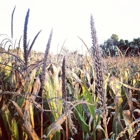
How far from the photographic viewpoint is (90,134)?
2.74 ft

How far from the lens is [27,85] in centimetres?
83

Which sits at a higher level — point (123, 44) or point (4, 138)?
point (123, 44)

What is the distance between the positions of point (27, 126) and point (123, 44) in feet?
83.3

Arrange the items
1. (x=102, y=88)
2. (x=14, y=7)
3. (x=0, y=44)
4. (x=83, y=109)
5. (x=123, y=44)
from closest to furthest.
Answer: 1. (x=102, y=88)
2. (x=14, y=7)
3. (x=83, y=109)
4. (x=0, y=44)
5. (x=123, y=44)

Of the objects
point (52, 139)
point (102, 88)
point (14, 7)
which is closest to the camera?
point (102, 88)

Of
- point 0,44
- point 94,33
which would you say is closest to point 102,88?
point 94,33

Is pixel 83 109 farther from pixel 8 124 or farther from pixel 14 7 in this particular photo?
pixel 14 7

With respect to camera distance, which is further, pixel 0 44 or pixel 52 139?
pixel 0 44

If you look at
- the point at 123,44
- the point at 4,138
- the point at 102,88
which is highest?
the point at 123,44

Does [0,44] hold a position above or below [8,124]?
above

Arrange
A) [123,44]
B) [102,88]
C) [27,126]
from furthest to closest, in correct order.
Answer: [123,44] < [27,126] < [102,88]

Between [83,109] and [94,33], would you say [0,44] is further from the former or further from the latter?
[94,33]

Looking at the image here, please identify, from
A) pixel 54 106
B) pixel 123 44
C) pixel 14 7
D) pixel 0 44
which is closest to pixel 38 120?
pixel 54 106

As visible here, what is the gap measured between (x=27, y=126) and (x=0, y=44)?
99 centimetres
